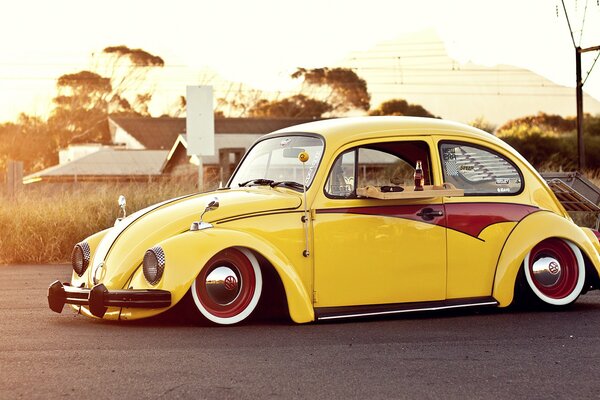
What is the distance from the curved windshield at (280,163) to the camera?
9.27 m

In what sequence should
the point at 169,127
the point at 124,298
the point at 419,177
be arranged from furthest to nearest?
the point at 169,127, the point at 419,177, the point at 124,298

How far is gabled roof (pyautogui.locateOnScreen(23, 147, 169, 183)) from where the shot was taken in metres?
64.9

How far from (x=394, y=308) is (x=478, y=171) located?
5.39 feet

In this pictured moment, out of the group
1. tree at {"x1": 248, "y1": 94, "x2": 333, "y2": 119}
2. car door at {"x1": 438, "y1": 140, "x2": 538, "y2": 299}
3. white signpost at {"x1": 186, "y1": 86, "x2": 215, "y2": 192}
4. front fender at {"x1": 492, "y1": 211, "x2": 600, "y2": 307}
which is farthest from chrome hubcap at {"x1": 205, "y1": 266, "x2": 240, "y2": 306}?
tree at {"x1": 248, "y1": 94, "x2": 333, "y2": 119}

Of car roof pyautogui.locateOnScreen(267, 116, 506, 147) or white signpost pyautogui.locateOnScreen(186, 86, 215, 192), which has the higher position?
white signpost pyautogui.locateOnScreen(186, 86, 215, 192)

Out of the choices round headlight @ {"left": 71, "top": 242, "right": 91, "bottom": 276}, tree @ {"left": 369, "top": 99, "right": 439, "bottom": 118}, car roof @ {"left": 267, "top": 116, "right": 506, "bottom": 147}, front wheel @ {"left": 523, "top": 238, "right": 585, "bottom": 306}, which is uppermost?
tree @ {"left": 369, "top": 99, "right": 439, "bottom": 118}

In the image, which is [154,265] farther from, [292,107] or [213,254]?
[292,107]

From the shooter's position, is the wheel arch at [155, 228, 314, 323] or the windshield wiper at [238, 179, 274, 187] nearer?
the wheel arch at [155, 228, 314, 323]

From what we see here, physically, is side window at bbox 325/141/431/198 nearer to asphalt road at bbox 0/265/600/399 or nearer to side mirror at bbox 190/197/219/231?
→ side mirror at bbox 190/197/219/231

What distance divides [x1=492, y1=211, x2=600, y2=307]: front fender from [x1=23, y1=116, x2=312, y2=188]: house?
41687 mm

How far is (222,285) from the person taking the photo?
8.48 metres

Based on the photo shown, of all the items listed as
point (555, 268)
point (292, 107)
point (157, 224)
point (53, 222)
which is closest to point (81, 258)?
point (157, 224)

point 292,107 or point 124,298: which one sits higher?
point 292,107

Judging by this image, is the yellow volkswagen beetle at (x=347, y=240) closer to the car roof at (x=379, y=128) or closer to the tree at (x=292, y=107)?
the car roof at (x=379, y=128)
